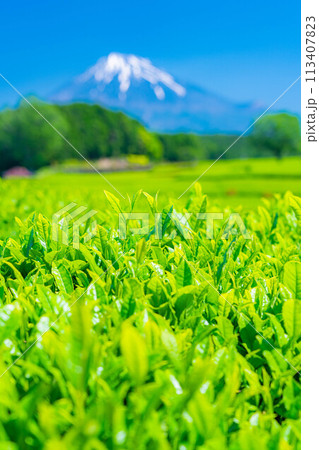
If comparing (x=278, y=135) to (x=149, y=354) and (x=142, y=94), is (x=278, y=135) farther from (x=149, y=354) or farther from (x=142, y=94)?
(x=149, y=354)

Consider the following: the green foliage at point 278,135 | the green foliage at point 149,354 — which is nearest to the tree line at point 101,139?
the green foliage at point 278,135

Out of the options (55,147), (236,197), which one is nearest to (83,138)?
(55,147)

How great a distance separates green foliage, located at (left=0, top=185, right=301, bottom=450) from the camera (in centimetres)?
98

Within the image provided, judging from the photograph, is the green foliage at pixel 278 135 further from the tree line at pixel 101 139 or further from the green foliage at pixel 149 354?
the green foliage at pixel 149 354

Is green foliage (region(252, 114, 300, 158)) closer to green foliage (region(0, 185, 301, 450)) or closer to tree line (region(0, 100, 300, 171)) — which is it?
tree line (region(0, 100, 300, 171))

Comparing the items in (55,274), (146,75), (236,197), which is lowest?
(236,197)

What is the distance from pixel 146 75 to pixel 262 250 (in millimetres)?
9991

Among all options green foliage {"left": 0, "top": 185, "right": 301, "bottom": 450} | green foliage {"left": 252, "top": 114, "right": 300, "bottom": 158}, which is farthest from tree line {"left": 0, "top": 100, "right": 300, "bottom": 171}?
green foliage {"left": 0, "top": 185, "right": 301, "bottom": 450}

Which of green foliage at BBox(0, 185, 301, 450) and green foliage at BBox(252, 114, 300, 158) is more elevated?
green foliage at BBox(252, 114, 300, 158)

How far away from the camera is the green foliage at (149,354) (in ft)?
3.21

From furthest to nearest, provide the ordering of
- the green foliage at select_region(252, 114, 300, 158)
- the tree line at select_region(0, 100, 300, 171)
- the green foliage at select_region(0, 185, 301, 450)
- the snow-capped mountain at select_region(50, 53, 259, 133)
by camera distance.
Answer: the tree line at select_region(0, 100, 300, 171), the green foliage at select_region(252, 114, 300, 158), the snow-capped mountain at select_region(50, 53, 259, 133), the green foliage at select_region(0, 185, 301, 450)

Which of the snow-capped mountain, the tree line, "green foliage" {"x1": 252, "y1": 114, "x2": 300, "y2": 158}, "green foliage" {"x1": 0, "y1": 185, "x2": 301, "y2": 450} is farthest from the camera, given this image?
the tree line

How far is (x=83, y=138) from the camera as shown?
42062mm

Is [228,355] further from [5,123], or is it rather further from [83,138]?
[83,138]
